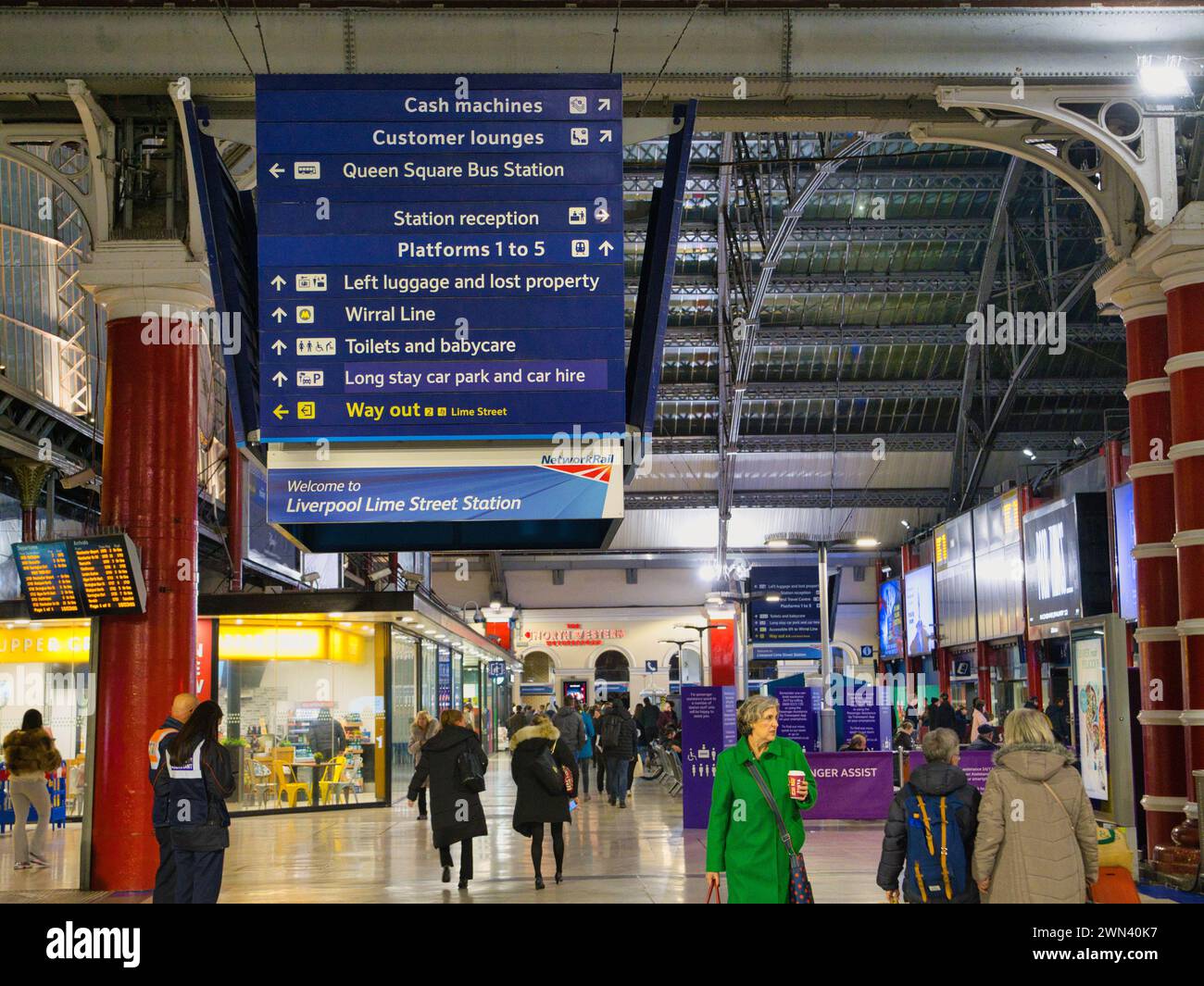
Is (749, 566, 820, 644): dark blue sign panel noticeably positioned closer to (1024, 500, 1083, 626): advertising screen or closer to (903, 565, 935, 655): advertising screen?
(1024, 500, 1083, 626): advertising screen

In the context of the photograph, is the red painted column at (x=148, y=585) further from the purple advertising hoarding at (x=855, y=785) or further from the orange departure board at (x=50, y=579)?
the purple advertising hoarding at (x=855, y=785)

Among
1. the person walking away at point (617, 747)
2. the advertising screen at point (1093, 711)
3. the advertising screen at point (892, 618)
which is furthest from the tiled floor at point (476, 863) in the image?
the advertising screen at point (892, 618)

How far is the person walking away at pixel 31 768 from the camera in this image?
48.1ft

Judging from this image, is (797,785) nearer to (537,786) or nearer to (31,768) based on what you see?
(537,786)

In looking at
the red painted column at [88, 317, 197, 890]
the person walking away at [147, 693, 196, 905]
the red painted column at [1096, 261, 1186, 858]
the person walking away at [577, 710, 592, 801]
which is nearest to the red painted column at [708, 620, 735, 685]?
the person walking away at [577, 710, 592, 801]

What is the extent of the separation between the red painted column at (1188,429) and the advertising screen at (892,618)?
1446 inches

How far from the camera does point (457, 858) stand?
1457 cm

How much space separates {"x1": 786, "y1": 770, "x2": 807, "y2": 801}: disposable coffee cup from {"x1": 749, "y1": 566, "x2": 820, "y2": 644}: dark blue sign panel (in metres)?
23.8

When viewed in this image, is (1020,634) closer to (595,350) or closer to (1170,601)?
(1170,601)

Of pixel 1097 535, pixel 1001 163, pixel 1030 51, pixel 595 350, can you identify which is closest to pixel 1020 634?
pixel 1097 535

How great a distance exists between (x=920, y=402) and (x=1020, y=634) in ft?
44.6
